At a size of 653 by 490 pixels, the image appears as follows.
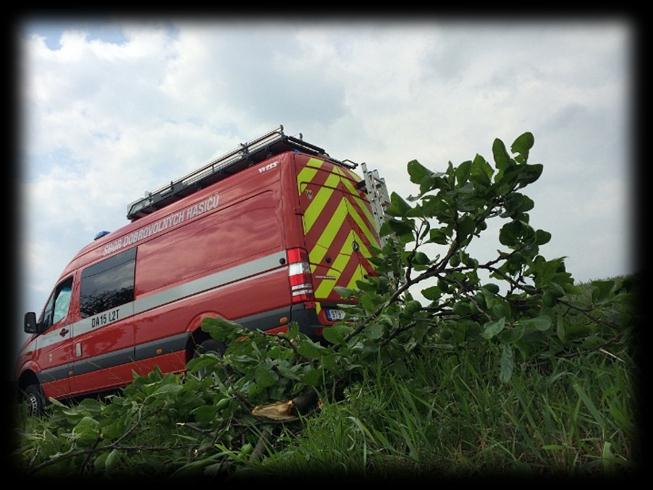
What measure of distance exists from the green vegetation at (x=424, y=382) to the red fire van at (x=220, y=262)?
8.47ft

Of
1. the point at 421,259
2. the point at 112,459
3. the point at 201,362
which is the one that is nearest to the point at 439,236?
the point at 421,259

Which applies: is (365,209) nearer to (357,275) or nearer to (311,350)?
(357,275)

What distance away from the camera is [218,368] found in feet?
6.54

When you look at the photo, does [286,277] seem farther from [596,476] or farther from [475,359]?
[596,476]

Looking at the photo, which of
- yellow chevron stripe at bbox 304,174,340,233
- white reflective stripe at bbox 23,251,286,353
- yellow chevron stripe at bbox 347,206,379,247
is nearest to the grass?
white reflective stripe at bbox 23,251,286,353

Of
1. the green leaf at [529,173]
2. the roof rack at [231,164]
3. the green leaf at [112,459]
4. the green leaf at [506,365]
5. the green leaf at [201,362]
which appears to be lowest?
the green leaf at [112,459]

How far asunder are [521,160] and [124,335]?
5830 millimetres

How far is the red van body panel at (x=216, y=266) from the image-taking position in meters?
4.70

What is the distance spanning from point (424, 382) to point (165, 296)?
15.1 ft

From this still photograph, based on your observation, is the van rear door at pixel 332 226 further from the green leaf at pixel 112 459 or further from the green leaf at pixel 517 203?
the green leaf at pixel 112 459

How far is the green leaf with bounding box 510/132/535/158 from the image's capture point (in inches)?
62.6

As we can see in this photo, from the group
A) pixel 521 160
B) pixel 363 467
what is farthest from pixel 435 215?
pixel 363 467

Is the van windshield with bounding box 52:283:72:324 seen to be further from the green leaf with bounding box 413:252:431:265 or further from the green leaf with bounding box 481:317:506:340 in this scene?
the green leaf with bounding box 481:317:506:340

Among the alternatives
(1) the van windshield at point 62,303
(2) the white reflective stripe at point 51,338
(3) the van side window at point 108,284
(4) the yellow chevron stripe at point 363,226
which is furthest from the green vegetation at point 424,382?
(1) the van windshield at point 62,303
